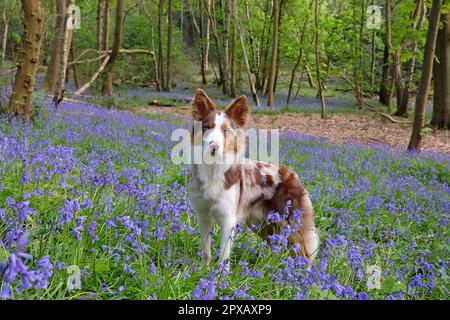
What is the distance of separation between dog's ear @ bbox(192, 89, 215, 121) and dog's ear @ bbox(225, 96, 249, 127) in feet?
0.60

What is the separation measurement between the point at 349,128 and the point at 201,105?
1507cm

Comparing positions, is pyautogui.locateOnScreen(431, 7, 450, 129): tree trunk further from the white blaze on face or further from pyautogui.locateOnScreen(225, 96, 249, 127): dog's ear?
the white blaze on face

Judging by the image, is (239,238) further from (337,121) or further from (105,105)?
(337,121)

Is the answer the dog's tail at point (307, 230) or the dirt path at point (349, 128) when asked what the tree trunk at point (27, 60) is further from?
the dog's tail at point (307, 230)

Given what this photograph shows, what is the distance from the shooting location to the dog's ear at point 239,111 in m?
4.11

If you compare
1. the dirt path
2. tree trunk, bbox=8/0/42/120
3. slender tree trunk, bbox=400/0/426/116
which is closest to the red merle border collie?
tree trunk, bbox=8/0/42/120

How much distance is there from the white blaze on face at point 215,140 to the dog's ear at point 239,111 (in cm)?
17

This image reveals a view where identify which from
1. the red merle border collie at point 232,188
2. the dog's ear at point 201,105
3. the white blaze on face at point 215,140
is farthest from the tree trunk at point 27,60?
the white blaze on face at point 215,140

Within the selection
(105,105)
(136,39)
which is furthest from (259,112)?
(136,39)

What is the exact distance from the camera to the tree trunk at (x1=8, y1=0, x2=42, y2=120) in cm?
895

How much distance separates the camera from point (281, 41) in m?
30.6

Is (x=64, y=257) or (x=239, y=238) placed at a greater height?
(x=64, y=257)

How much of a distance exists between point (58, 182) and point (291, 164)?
5.12 metres

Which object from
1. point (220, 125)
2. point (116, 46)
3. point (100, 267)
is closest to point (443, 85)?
point (116, 46)
